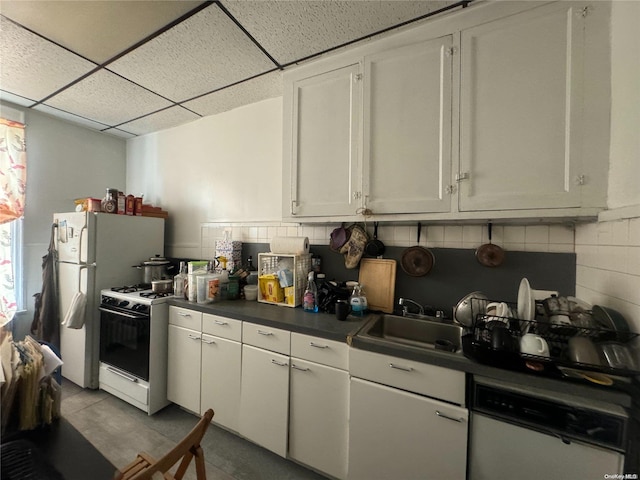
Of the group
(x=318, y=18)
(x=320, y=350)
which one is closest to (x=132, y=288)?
(x=320, y=350)

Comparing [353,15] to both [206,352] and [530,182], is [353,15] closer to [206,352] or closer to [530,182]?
[530,182]

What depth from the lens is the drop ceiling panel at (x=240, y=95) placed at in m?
1.93

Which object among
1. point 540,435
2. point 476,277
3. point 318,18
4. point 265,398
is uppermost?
point 318,18

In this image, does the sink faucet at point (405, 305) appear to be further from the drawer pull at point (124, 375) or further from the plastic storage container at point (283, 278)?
the drawer pull at point (124, 375)

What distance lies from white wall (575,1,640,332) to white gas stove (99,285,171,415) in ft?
8.35

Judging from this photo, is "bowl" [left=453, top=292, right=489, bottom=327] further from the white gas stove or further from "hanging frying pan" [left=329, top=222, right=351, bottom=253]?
the white gas stove

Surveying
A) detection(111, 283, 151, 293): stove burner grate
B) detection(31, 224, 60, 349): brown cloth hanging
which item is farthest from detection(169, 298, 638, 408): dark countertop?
detection(31, 224, 60, 349): brown cloth hanging

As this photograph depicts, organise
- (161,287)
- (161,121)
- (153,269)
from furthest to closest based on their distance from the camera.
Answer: (161,121) < (153,269) < (161,287)

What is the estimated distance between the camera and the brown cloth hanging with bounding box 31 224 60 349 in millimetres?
2234

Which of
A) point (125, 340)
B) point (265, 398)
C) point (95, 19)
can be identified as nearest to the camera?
point (95, 19)

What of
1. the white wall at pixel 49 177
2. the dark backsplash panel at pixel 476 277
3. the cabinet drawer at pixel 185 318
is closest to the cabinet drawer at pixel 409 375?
the dark backsplash panel at pixel 476 277

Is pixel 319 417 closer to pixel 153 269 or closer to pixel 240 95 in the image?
pixel 153 269

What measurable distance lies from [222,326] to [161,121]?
2.29m

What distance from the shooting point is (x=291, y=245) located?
6.06 ft
